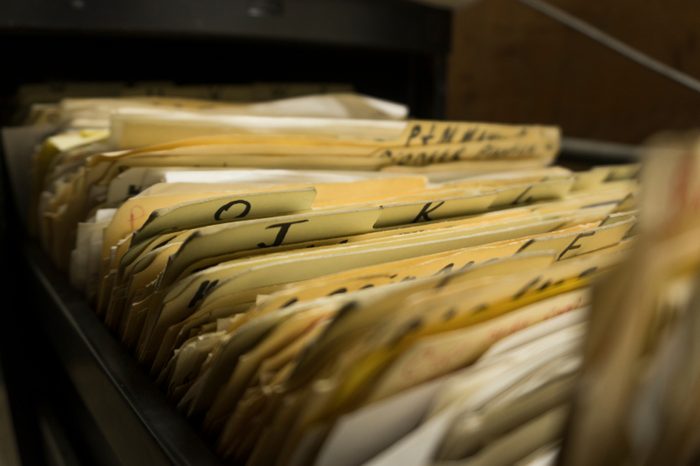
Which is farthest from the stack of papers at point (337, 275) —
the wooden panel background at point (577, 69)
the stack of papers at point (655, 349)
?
the wooden panel background at point (577, 69)

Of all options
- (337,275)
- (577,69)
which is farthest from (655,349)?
(577,69)

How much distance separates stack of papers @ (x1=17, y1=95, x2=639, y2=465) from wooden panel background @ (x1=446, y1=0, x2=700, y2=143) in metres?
0.80

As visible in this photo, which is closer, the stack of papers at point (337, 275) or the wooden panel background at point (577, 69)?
the stack of papers at point (337, 275)

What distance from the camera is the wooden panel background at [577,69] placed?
4.40 feet

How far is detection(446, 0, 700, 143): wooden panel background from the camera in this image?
1340 millimetres

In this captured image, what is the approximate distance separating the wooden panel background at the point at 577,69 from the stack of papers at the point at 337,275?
80 cm

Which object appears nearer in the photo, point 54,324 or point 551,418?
point 551,418

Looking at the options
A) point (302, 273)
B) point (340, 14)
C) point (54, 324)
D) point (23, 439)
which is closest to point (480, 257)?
point (302, 273)

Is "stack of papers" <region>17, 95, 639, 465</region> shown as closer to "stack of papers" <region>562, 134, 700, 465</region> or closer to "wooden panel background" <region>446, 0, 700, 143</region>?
"stack of papers" <region>562, 134, 700, 465</region>

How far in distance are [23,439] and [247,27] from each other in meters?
0.59

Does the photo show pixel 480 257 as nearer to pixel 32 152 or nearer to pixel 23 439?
pixel 23 439

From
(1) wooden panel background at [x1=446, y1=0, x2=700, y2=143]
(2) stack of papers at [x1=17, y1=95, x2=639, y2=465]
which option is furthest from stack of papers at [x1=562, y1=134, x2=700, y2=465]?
(1) wooden panel background at [x1=446, y1=0, x2=700, y2=143]

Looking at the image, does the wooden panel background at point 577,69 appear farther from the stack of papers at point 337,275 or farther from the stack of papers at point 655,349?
the stack of papers at point 655,349

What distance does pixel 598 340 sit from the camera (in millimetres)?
212
